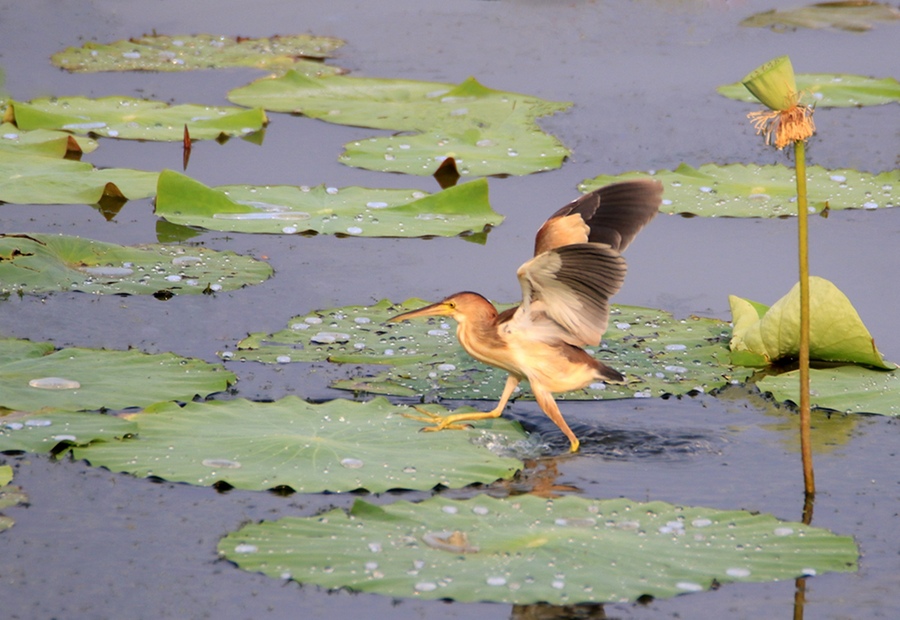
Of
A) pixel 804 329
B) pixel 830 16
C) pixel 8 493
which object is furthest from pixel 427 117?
pixel 830 16

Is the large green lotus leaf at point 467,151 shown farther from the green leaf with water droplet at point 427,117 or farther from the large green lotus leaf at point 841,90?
the large green lotus leaf at point 841,90

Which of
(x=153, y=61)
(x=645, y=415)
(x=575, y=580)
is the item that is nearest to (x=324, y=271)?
(x=645, y=415)

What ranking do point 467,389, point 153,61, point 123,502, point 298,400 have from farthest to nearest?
Answer: point 153,61
point 467,389
point 298,400
point 123,502

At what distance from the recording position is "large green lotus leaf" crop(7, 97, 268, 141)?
6.25 metres

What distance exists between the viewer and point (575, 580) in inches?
98.7

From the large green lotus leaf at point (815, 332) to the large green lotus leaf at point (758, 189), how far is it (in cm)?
145

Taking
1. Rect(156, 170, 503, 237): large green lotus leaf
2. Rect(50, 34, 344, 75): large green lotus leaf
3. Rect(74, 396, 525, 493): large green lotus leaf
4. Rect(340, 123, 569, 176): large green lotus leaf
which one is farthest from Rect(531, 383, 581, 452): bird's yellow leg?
Rect(50, 34, 344, 75): large green lotus leaf

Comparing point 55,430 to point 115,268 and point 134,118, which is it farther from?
point 134,118

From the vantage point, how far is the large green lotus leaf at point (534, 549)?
8.14 feet

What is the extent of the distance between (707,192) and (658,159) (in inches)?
28.0

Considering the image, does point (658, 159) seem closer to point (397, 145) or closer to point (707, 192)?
point (707, 192)

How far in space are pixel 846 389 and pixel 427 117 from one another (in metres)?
3.53

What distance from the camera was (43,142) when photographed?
19.1 feet

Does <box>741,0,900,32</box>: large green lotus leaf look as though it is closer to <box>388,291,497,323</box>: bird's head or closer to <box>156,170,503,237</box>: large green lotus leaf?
<box>156,170,503,237</box>: large green lotus leaf
